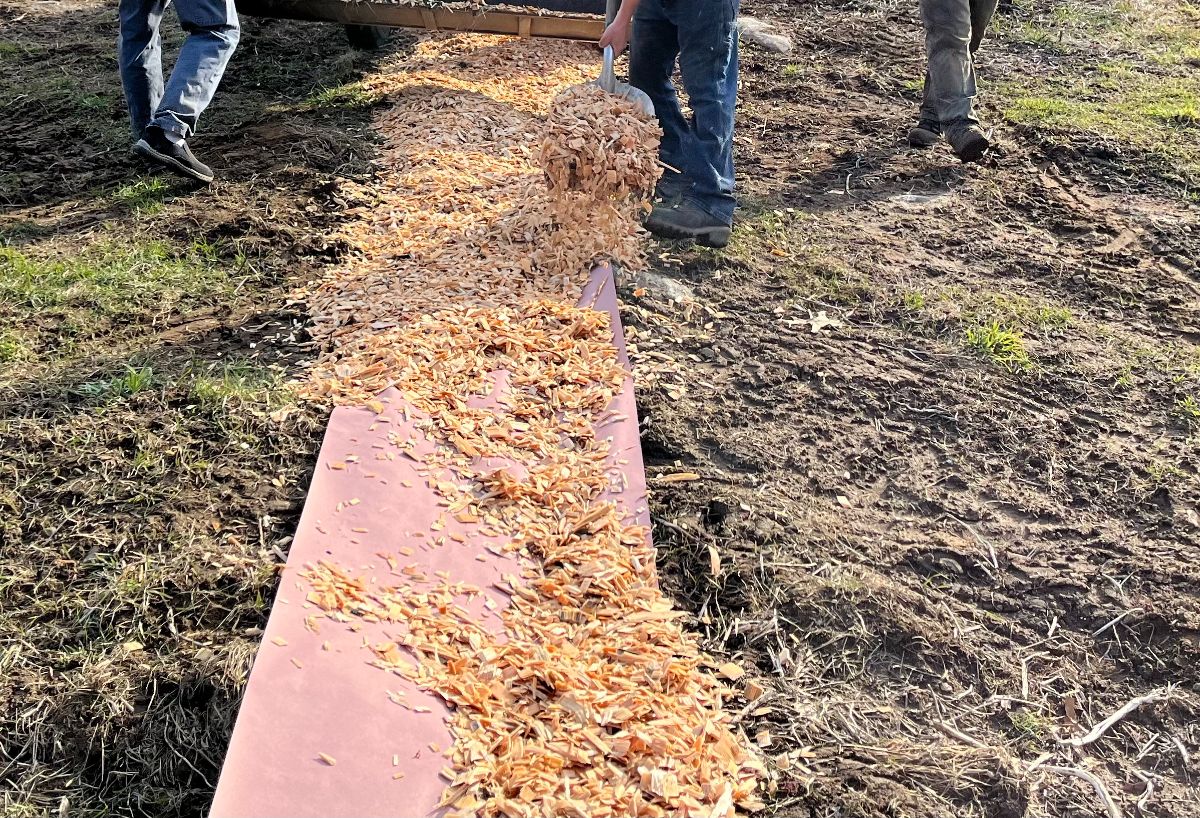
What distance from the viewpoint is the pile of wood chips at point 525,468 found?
225cm

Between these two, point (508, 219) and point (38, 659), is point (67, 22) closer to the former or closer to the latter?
point (508, 219)

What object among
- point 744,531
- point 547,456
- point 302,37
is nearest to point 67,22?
point 302,37

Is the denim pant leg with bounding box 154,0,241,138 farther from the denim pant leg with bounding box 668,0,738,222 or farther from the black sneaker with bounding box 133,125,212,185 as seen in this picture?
the denim pant leg with bounding box 668,0,738,222

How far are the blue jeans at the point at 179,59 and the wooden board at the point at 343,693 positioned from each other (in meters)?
2.68

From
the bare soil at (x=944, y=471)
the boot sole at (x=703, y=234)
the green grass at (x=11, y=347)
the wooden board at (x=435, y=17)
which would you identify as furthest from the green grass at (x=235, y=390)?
the wooden board at (x=435, y=17)

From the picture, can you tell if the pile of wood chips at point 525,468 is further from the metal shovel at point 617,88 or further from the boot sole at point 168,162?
the boot sole at point 168,162

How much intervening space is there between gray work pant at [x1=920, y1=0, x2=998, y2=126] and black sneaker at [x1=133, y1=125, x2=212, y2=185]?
4.22 meters

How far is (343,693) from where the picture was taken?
2301 millimetres

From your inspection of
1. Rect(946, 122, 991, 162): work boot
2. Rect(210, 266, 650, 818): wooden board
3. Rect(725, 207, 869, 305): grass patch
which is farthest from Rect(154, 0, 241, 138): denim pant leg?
Rect(946, 122, 991, 162): work boot

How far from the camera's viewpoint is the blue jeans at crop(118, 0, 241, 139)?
474 centimetres

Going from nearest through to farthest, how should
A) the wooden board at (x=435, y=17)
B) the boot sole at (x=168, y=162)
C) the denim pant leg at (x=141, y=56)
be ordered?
1. the boot sole at (x=168, y=162)
2. the denim pant leg at (x=141, y=56)
3. the wooden board at (x=435, y=17)

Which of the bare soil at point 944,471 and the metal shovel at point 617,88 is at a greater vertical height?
the metal shovel at point 617,88

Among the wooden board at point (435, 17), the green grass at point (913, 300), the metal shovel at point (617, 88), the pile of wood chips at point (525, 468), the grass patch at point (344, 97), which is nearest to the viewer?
the pile of wood chips at point (525, 468)

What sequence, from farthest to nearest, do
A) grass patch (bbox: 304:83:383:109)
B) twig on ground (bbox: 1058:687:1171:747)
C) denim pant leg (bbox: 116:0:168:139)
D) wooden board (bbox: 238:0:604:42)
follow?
1. grass patch (bbox: 304:83:383:109)
2. wooden board (bbox: 238:0:604:42)
3. denim pant leg (bbox: 116:0:168:139)
4. twig on ground (bbox: 1058:687:1171:747)
